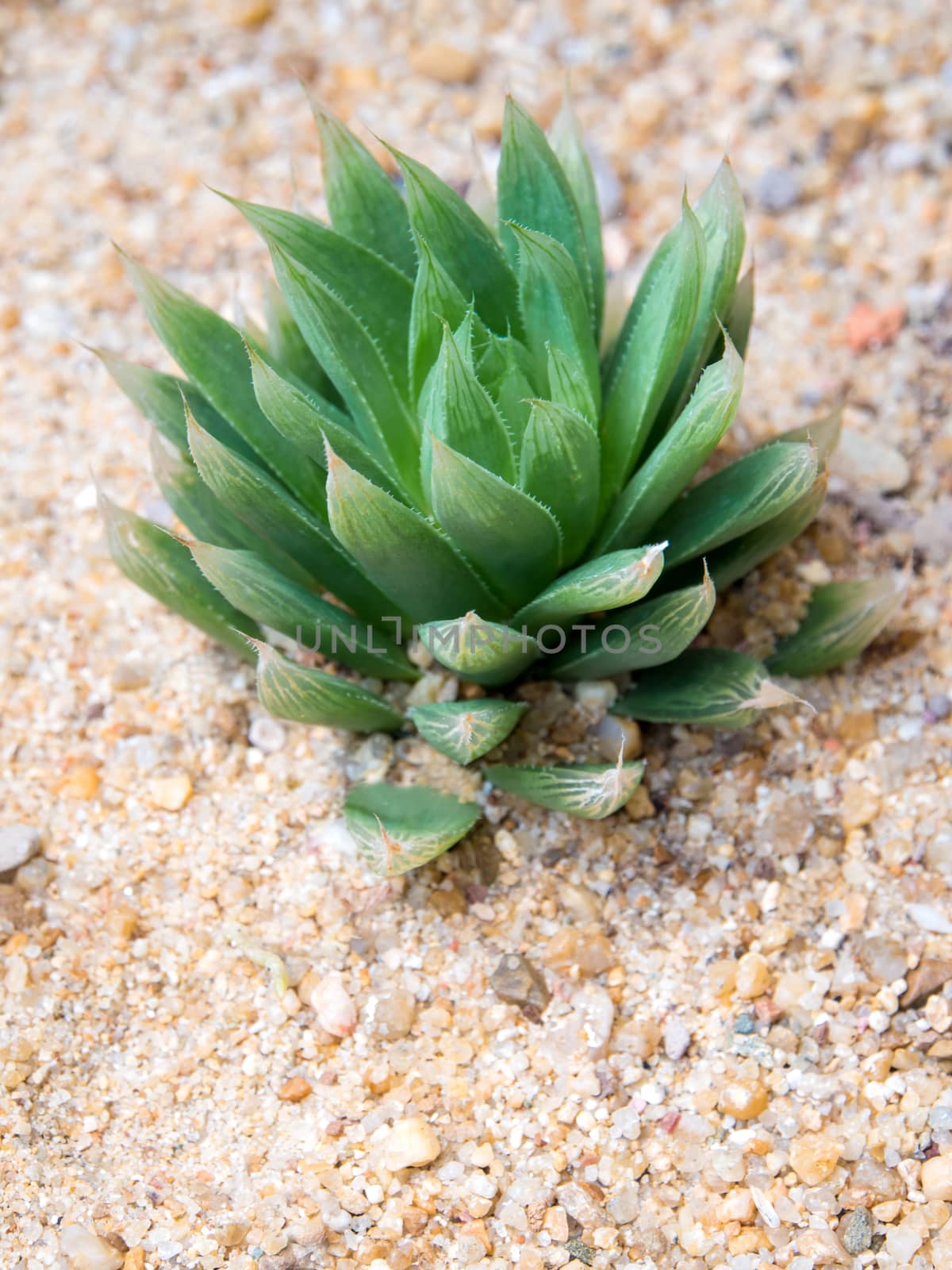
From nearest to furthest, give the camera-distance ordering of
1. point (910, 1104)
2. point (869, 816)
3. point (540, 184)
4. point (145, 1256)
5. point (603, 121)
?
point (145, 1256) → point (910, 1104) → point (540, 184) → point (869, 816) → point (603, 121)

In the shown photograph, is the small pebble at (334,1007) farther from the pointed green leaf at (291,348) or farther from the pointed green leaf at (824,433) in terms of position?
the pointed green leaf at (824,433)

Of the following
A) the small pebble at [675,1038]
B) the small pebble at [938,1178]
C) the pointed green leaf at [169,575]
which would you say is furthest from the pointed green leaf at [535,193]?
the small pebble at [938,1178]

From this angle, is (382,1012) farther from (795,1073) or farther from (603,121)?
(603,121)

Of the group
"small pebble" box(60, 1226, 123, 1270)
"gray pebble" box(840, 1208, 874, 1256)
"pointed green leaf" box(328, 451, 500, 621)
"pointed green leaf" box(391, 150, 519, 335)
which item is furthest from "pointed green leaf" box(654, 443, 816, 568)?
"small pebble" box(60, 1226, 123, 1270)

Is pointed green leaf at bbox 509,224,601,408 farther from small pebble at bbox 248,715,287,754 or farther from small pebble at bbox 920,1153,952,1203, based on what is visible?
small pebble at bbox 920,1153,952,1203

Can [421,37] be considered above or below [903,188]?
above

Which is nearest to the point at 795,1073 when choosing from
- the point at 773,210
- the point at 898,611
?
the point at 898,611
